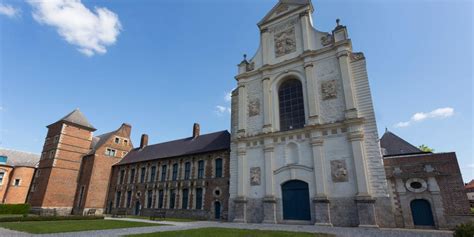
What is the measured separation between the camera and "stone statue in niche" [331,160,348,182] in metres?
15.2

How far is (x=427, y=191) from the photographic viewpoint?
13.8 m

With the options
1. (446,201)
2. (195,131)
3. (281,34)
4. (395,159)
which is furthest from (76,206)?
Answer: (446,201)

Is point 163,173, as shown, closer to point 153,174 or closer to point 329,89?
point 153,174

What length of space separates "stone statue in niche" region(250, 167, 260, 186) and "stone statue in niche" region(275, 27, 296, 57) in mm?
9658

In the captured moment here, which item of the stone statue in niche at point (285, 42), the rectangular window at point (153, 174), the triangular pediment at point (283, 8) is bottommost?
the rectangular window at point (153, 174)

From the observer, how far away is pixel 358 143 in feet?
49.5

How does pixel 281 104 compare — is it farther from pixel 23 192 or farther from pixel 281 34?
pixel 23 192

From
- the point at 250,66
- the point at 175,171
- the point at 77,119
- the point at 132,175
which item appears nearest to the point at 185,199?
the point at 175,171

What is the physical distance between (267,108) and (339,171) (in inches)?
277

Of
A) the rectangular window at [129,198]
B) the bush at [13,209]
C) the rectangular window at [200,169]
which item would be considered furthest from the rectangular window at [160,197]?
the bush at [13,209]

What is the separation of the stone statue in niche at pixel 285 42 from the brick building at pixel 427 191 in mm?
11119

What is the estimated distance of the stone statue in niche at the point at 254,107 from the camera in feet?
66.3

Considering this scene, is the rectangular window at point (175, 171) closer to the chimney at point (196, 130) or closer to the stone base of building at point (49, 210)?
the chimney at point (196, 130)

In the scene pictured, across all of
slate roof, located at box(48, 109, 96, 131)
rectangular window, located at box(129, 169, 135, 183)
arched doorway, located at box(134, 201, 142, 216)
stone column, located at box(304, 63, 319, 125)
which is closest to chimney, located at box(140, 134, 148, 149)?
rectangular window, located at box(129, 169, 135, 183)
